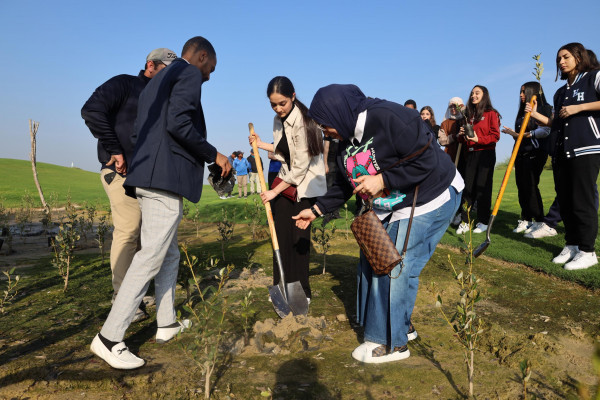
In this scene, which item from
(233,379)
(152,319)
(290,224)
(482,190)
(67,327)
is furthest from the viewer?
(482,190)

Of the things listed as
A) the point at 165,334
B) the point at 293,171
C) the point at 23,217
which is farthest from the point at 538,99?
the point at 23,217

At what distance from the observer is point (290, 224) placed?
4250mm

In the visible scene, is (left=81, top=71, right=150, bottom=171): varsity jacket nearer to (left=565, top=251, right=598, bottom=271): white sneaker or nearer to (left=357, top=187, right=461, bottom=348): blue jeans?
(left=357, top=187, right=461, bottom=348): blue jeans

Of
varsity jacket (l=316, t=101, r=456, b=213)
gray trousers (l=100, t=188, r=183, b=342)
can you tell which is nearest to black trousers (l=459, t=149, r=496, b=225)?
varsity jacket (l=316, t=101, r=456, b=213)

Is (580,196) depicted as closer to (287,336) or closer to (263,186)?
(263,186)

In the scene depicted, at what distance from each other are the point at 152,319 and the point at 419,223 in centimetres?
243

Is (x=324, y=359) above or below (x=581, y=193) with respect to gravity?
below

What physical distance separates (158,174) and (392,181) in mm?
1559

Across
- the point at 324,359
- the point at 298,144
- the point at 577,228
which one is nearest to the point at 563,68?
the point at 577,228

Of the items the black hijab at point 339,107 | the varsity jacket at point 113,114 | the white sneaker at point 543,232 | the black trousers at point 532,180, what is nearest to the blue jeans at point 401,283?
the black hijab at point 339,107

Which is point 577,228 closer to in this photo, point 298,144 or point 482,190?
point 482,190

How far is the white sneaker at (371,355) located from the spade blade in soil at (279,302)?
869mm

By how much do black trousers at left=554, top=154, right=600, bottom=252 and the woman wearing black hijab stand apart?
274cm

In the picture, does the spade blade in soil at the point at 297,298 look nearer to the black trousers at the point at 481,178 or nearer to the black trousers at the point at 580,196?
the black trousers at the point at 580,196
